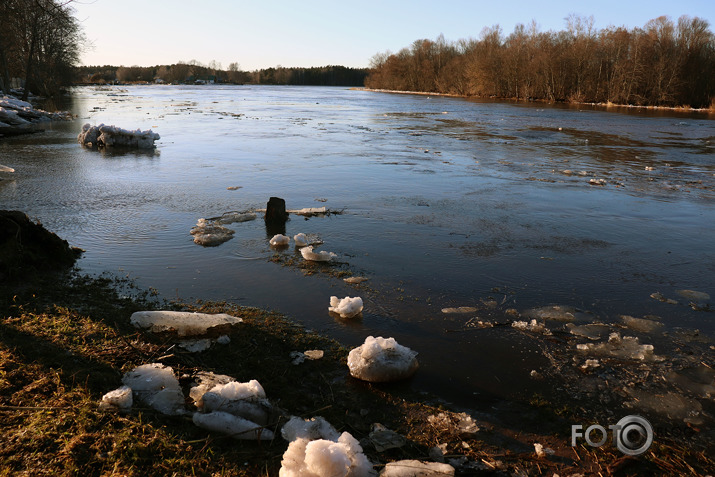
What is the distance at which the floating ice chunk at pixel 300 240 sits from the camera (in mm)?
6198

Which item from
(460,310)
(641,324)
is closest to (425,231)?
(460,310)

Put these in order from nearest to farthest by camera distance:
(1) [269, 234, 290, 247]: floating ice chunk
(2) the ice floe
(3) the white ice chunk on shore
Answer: (1) [269, 234, 290, 247]: floating ice chunk
(2) the ice floe
(3) the white ice chunk on shore

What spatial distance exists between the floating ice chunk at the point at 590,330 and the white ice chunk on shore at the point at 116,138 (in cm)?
1448

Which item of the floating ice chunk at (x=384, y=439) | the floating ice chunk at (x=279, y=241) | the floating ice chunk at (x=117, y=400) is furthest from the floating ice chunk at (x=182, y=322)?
→ the floating ice chunk at (x=279, y=241)

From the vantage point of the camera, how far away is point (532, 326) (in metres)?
4.21

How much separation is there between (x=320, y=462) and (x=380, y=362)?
4.13 feet

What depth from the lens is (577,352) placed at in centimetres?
383

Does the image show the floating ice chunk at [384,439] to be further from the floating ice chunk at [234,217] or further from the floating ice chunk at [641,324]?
the floating ice chunk at [234,217]

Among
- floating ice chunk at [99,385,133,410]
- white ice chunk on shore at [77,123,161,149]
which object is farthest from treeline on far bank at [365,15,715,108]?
floating ice chunk at [99,385,133,410]

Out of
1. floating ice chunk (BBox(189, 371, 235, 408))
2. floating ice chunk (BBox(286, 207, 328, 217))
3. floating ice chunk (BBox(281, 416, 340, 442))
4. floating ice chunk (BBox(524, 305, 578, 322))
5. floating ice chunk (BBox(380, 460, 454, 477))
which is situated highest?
floating ice chunk (BBox(286, 207, 328, 217))

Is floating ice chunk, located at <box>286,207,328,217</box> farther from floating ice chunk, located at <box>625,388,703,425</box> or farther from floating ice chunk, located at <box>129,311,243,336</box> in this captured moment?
floating ice chunk, located at <box>625,388,703,425</box>

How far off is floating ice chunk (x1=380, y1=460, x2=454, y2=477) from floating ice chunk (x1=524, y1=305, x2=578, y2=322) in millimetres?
2335

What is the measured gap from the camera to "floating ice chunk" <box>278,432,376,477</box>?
216cm

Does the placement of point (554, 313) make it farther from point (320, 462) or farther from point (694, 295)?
point (320, 462)
